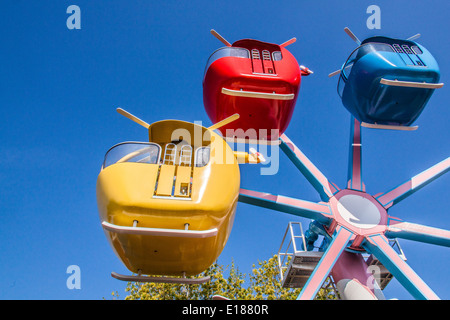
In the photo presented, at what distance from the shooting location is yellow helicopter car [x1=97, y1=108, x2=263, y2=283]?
4.02 metres

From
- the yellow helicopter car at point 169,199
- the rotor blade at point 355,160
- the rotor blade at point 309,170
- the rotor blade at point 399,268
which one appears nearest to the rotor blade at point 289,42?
the rotor blade at point 309,170

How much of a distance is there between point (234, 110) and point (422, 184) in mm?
5546

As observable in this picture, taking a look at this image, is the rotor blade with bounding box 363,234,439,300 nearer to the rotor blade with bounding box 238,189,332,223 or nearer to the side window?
the rotor blade with bounding box 238,189,332,223

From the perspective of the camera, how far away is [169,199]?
4082 mm

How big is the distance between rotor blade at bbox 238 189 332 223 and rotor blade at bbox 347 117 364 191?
1.39 m

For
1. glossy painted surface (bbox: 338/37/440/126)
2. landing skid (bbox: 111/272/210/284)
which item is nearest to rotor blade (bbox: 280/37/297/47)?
glossy painted surface (bbox: 338/37/440/126)

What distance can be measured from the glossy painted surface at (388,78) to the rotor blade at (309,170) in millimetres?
2227

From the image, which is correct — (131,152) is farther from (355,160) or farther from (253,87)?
(355,160)

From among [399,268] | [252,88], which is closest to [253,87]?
[252,88]

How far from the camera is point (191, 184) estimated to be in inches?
168

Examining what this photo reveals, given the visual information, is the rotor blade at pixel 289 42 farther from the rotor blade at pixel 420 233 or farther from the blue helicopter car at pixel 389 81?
the rotor blade at pixel 420 233

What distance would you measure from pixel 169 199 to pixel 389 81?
15.9ft
